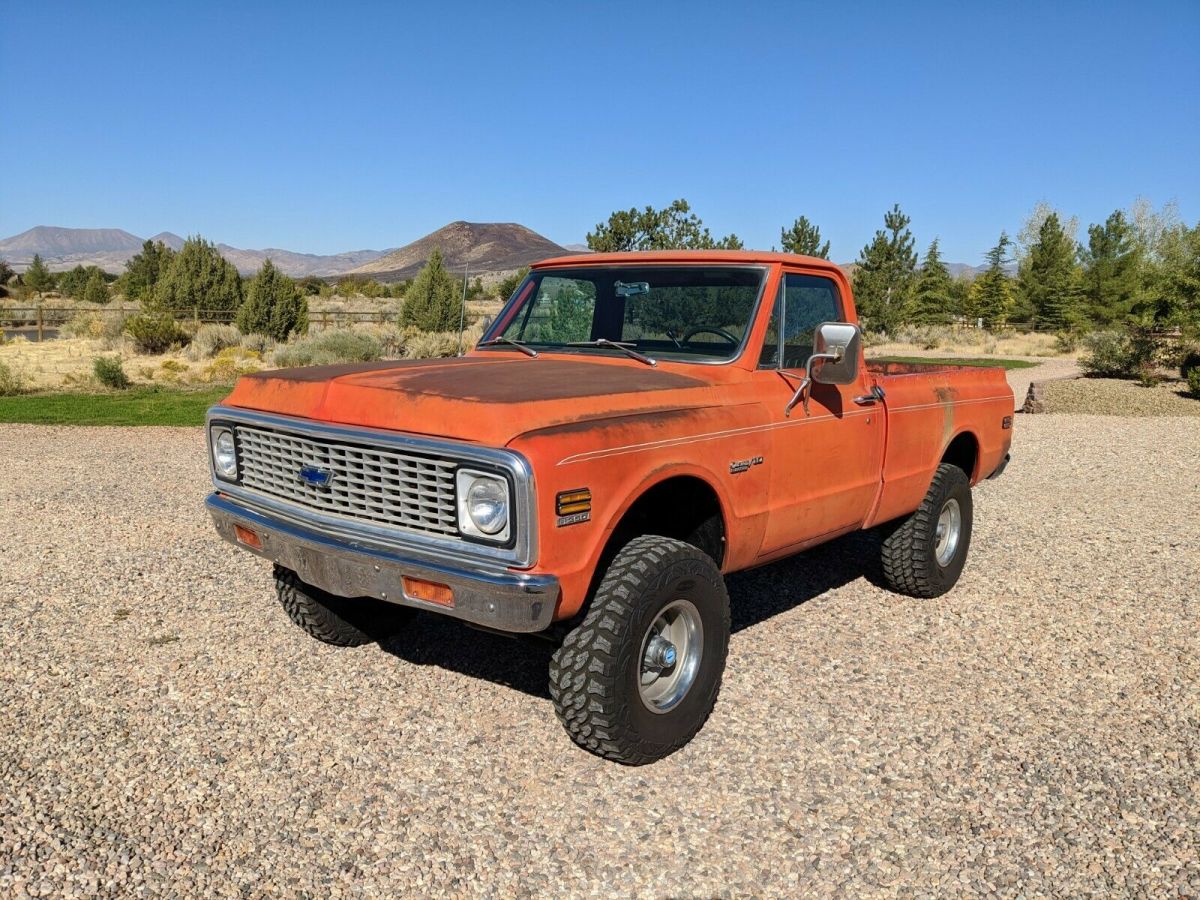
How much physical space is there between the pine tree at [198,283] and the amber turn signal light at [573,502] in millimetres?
31252

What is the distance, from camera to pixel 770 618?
5.29 metres

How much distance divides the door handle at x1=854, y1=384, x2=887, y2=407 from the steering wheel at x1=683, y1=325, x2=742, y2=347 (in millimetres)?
750

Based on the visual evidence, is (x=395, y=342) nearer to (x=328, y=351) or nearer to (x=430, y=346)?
(x=430, y=346)

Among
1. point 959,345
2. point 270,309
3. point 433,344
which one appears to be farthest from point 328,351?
point 959,345

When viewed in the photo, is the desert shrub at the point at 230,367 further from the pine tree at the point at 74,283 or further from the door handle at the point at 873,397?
the pine tree at the point at 74,283

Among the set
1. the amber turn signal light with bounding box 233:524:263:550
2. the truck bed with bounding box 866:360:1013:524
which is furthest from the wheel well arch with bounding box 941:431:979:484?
the amber turn signal light with bounding box 233:524:263:550

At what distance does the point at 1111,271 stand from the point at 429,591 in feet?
180

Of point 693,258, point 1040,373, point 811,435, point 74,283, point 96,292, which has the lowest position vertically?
point 1040,373

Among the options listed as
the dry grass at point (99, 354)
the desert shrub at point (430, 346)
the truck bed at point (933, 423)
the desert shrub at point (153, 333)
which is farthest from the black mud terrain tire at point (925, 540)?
the desert shrub at point (153, 333)

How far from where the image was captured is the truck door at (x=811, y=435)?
4102 mm

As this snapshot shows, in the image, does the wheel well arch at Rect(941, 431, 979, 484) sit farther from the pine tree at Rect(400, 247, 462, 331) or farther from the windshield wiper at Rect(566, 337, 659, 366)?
the pine tree at Rect(400, 247, 462, 331)

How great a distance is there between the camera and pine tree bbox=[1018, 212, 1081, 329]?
48247 millimetres

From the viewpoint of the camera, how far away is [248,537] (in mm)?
3873

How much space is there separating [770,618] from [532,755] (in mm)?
2063
